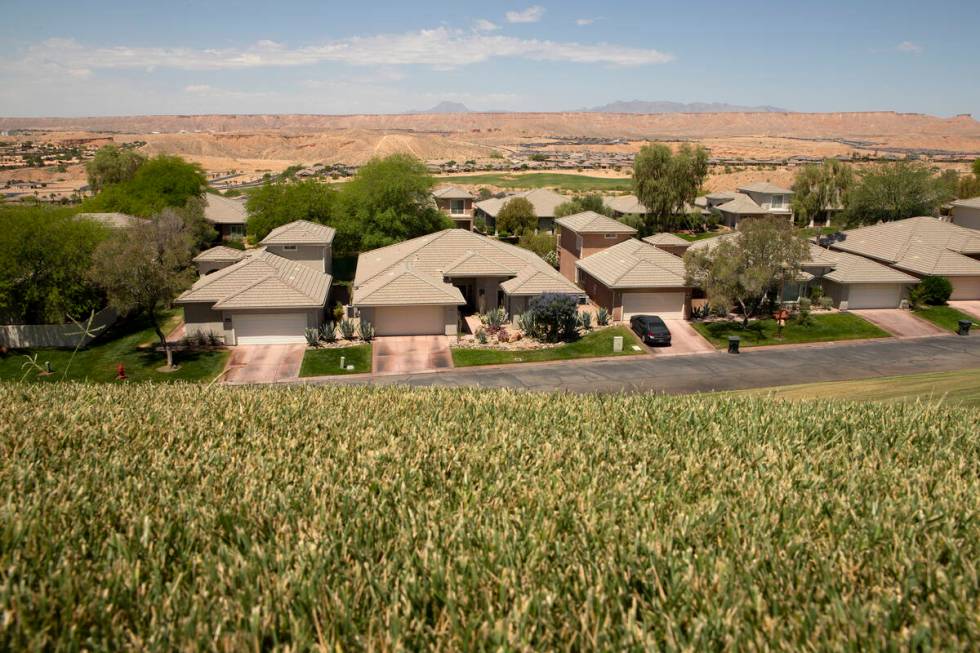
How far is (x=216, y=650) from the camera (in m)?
5.06

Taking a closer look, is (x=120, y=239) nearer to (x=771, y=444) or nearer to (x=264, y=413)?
(x=264, y=413)

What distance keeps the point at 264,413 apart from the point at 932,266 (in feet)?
148

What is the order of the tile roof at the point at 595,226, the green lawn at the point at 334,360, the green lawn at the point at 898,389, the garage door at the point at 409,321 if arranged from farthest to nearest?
the tile roof at the point at 595,226
the garage door at the point at 409,321
the green lawn at the point at 334,360
the green lawn at the point at 898,389

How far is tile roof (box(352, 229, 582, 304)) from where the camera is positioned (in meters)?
37.2

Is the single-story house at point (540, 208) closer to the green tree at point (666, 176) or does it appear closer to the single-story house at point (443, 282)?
the green tree at point (666, 176)

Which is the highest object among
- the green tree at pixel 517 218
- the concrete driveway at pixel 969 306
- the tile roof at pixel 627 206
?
the tile roof at pixel 627 206

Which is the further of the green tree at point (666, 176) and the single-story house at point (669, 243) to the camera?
the green tree at point (666, 176)

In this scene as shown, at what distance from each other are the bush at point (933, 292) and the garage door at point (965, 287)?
1950 millimetres

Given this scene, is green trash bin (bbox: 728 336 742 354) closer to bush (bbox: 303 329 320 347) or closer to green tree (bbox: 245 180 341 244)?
bush (bbox: 303 329 320 347)

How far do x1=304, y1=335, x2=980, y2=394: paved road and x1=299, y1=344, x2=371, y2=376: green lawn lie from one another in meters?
1.41

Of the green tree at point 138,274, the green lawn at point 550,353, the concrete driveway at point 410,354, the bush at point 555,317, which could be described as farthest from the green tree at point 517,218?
the green tree at point 138,274

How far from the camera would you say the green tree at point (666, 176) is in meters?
60.1

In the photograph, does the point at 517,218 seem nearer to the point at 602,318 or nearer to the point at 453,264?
the point at 453,264

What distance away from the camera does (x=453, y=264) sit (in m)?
→ 39.9
